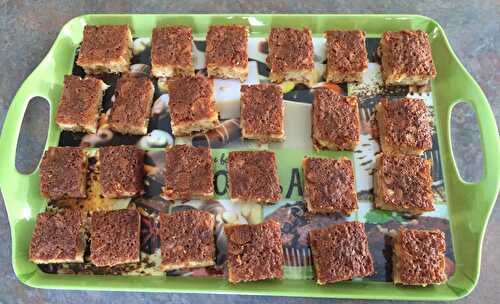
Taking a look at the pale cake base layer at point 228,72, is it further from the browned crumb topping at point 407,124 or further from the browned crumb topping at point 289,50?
the browned crumb topping at point 407,124

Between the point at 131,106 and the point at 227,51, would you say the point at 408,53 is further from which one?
the point at 131,106

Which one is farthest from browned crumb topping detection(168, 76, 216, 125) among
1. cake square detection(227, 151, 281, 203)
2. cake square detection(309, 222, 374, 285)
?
cake square detection(309, 222, 374, 285)

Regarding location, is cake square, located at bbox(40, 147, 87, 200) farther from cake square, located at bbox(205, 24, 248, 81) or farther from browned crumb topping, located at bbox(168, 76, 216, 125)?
cake square, located at bbox(205, 24, 248, 81)

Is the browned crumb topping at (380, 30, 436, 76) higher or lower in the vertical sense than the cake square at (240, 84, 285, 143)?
higher

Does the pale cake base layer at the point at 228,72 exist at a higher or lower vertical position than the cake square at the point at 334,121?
higher

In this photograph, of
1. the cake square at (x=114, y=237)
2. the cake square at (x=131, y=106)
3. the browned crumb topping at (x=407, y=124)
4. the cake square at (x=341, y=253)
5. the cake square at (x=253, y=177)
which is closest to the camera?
the cake square at (x=341, y=253)

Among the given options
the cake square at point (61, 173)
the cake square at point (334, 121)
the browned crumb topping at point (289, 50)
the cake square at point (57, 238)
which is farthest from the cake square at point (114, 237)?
the browned crumb topping at point (289, 50)

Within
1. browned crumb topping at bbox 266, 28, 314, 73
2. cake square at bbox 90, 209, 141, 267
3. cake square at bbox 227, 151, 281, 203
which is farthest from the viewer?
browned crumb topping at bbox 266, 28, 314, 73

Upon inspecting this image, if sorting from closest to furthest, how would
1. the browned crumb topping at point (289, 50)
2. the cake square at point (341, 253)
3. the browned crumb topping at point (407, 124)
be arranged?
→ the cake square at point (341, 253)
the browned crumb topping at point (407, 124)
the browned crumb topping at point (289, 50)
